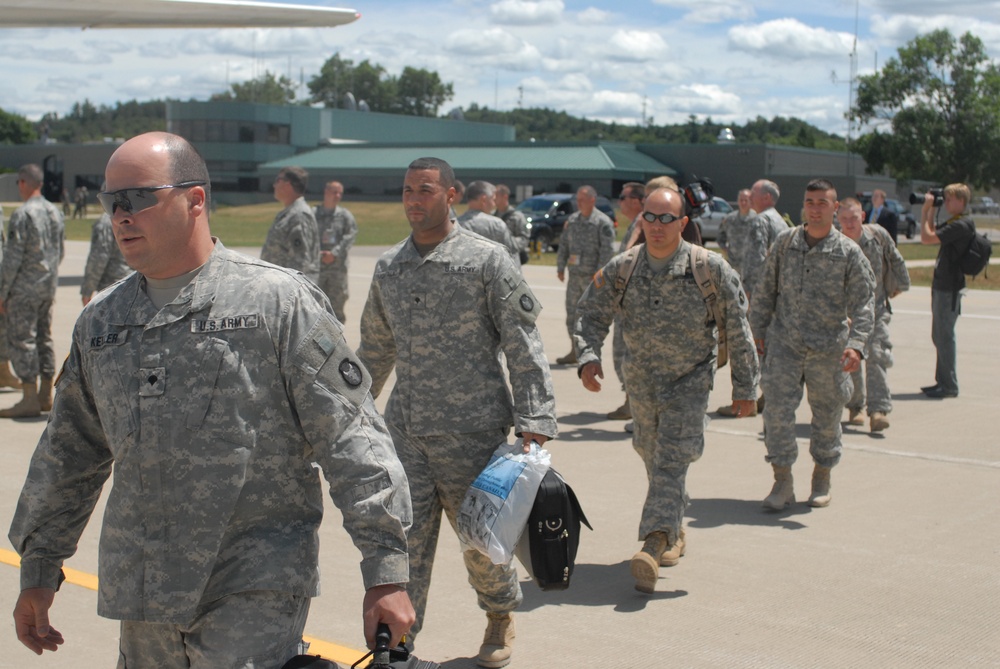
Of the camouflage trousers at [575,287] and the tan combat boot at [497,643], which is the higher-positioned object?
the camouflage trousers at [575,287]

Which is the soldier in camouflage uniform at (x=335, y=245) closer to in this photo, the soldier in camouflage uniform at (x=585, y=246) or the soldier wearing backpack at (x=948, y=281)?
the soldier in camouflage uniform at (x=585, y=246)

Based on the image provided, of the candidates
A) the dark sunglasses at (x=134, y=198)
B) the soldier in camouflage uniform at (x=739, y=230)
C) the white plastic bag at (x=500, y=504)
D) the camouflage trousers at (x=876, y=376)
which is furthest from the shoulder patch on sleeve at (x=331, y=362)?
the soldier in camouflage uniform at (x=739, y=230)

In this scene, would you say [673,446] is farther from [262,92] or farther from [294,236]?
[262,92]

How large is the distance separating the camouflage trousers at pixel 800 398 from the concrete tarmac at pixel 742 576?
1.29 ft

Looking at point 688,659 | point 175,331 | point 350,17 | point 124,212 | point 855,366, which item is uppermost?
point 350,17

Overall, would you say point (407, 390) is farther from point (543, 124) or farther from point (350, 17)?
point (543, 124)

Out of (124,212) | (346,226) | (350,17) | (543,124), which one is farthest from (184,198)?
(543,124)

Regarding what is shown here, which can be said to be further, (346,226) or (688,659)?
(346,226)

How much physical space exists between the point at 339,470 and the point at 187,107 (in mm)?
88643

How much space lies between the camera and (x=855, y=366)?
7312 mm

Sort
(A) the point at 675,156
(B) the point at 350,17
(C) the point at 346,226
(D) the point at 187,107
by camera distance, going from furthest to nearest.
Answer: (D) the point at 187,107, (A) the point at 675,156, (B) the point at 350,17, (C) the point at 346,226

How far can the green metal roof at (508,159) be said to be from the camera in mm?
67312

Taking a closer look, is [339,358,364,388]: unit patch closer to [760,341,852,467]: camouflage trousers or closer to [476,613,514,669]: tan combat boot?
[476,613,514,669]: tan combat boot

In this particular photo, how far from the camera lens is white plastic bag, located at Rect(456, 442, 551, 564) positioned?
4.47m
